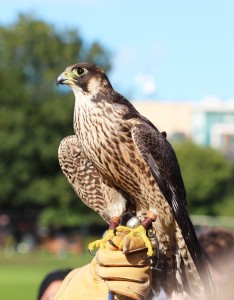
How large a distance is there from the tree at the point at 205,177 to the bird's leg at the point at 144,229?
7239 centimetres

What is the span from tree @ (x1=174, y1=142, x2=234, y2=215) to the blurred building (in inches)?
1161

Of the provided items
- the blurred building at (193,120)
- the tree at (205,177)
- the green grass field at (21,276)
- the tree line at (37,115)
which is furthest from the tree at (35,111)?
the blurred building at (193,120)

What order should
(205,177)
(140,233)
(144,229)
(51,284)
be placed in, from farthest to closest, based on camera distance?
(205,177) → (51,284) → (144,229) → (140,233)

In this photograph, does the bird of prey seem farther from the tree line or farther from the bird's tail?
the tree line

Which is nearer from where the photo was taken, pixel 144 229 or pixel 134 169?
pixel 144 229

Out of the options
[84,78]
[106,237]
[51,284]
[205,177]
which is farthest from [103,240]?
[205,177]

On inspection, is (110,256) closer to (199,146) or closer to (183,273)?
(183,273)

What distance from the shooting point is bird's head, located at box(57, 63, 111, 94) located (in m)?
5.70

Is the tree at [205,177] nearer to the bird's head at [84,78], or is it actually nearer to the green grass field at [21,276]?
the green grass field at [21,276]

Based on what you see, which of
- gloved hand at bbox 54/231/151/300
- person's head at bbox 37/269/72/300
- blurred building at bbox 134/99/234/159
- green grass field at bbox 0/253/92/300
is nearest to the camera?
gloved hand at bbox 54/231/151/300

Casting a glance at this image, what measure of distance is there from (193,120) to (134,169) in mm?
112342

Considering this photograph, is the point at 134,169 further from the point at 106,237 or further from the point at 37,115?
the point at 37,115

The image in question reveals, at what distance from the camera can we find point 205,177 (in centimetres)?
7869

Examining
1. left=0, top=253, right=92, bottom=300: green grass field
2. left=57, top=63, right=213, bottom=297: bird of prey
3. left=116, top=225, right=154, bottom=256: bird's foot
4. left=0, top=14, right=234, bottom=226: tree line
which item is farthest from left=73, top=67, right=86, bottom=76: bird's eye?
left=0, top=14, right=234, bottom=226: tree line
